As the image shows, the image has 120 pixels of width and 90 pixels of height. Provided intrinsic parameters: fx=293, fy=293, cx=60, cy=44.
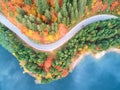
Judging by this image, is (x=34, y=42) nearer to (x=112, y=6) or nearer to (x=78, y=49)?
(x=78, y=49)

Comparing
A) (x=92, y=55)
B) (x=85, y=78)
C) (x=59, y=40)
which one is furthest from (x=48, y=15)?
(x=85, y=78)

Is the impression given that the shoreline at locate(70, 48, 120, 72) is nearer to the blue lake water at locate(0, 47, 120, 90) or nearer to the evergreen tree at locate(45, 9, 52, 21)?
the blue lake water at locate(0, 47, 120, 90)

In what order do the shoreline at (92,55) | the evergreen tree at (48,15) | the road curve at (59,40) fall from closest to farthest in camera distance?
1. the evergreen tree at (48,15)
2. the road curve at (59,40)
3. the shoreline at (92,55)

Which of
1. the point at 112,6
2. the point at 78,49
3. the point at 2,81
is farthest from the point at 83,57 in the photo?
the point at 2,81

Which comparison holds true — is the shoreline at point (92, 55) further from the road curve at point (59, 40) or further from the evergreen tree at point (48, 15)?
the evergreen tree at point (48, 15)

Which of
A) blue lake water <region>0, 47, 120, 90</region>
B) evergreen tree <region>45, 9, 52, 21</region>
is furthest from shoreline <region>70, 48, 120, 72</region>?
evergreen tree <region>45, 9, 52, 21</region>

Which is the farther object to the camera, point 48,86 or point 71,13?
point 48,86

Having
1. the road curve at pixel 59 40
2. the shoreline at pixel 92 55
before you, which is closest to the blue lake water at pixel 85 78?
the shoreline at pixel 92 55
